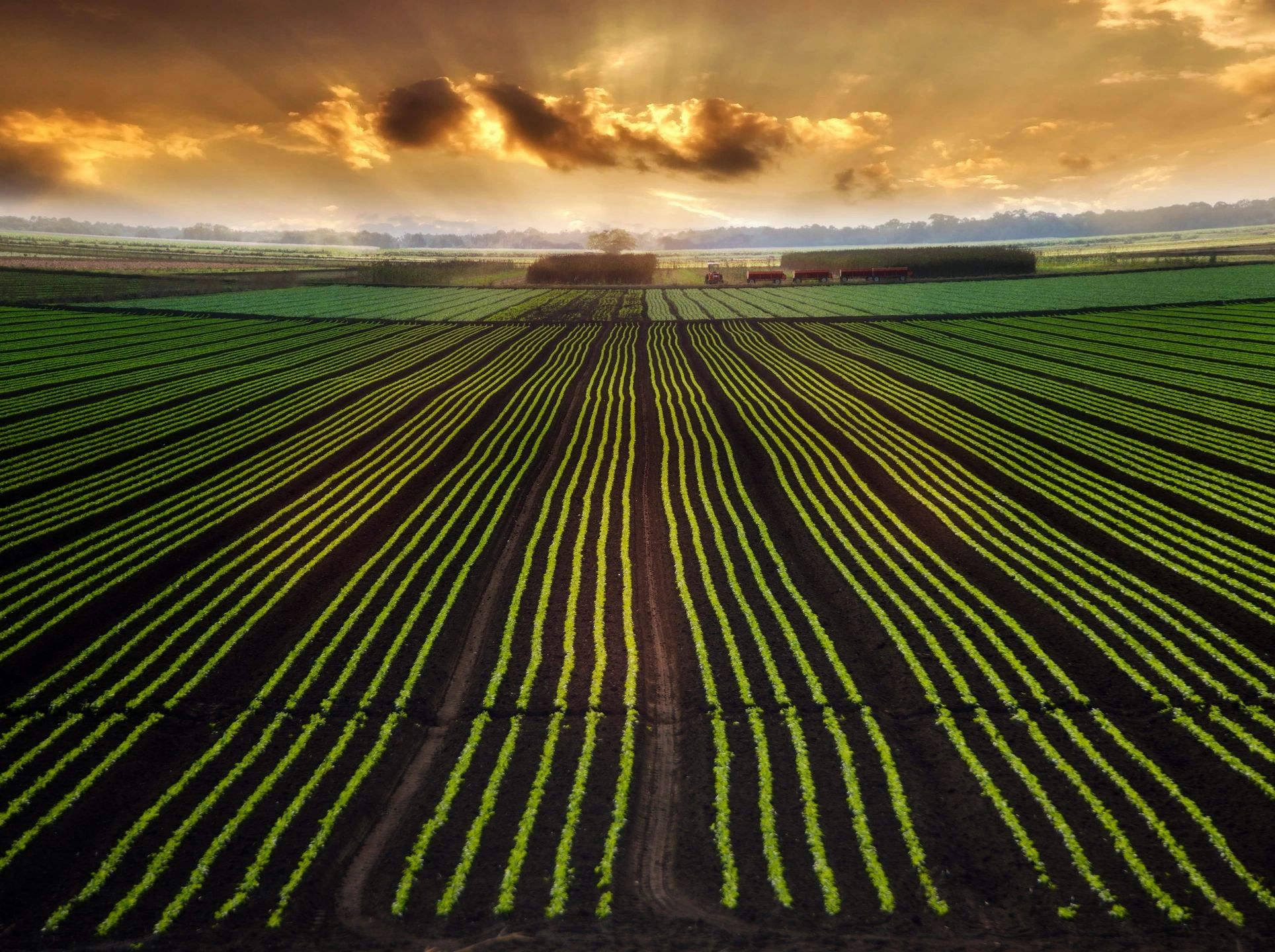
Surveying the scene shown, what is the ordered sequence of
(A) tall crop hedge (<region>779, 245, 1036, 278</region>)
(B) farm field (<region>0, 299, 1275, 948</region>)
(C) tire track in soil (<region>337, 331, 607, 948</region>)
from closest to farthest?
1. (C) tire track in soil (<region>337, 331, 607, 948</region>)
2. (B) farm field (<region>0, 299, 1275, 948</region>)
3. (A) tall crop hedge (<region>779, 245, 1036, 278</region>)

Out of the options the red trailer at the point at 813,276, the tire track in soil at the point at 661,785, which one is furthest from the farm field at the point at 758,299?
the tire track in soil at the point at 661,785

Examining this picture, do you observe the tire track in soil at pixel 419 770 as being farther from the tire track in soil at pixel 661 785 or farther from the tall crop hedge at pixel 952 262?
the tall crop hedge at pixel 952 262

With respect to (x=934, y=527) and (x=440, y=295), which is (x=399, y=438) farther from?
(x=440, y=295)

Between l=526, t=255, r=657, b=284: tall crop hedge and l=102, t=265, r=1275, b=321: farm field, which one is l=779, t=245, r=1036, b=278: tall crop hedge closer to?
l=102, t=265, r=1275, b=321: farm field

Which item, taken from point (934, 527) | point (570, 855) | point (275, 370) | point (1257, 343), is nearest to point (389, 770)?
point (570, 855)

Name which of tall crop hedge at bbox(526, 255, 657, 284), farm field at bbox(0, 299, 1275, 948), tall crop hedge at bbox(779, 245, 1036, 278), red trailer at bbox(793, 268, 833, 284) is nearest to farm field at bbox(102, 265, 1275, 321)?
red trailer at bbox(793, 268, 833, 284)

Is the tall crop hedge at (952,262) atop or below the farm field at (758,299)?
atop
